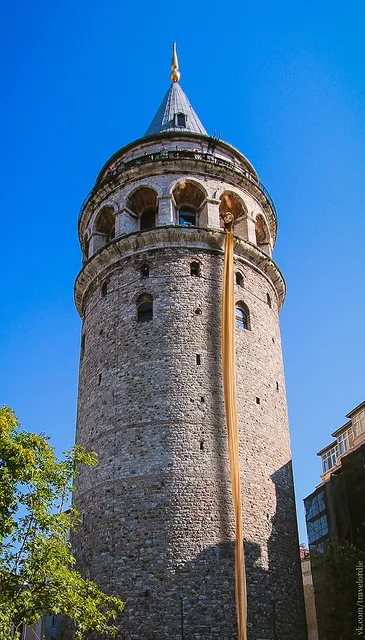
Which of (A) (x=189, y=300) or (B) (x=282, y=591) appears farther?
(A) (x=189, y=300)

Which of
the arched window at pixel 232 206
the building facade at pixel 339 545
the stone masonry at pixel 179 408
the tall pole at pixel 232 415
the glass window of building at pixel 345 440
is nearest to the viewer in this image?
the building facade at pixel 339 545

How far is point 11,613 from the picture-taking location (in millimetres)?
12586

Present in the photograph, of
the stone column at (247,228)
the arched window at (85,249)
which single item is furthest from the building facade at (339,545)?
the arched window at (85,249)

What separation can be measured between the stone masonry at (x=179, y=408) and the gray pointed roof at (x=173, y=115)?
2103 mm

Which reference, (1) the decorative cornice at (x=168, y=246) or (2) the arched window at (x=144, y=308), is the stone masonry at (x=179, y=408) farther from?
(2) the arched window at (x=144, y=308)

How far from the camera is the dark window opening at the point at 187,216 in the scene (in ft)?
85.8

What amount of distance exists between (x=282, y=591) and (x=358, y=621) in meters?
3.53

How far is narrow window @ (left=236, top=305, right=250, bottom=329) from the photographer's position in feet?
77.6

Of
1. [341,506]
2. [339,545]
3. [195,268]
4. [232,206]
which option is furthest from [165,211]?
[339,545]

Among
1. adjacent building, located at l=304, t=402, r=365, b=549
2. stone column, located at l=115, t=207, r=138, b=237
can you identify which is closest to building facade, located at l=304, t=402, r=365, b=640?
adjacent building, located at l=304, t=402, r=365, b=549

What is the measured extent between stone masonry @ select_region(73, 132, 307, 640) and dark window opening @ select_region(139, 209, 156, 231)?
0.30 m

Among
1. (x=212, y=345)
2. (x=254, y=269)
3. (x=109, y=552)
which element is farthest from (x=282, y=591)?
(x=254, y=269)

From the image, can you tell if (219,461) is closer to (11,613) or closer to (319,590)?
(319,590)

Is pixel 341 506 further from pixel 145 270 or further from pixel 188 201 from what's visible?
pixel 188 201
